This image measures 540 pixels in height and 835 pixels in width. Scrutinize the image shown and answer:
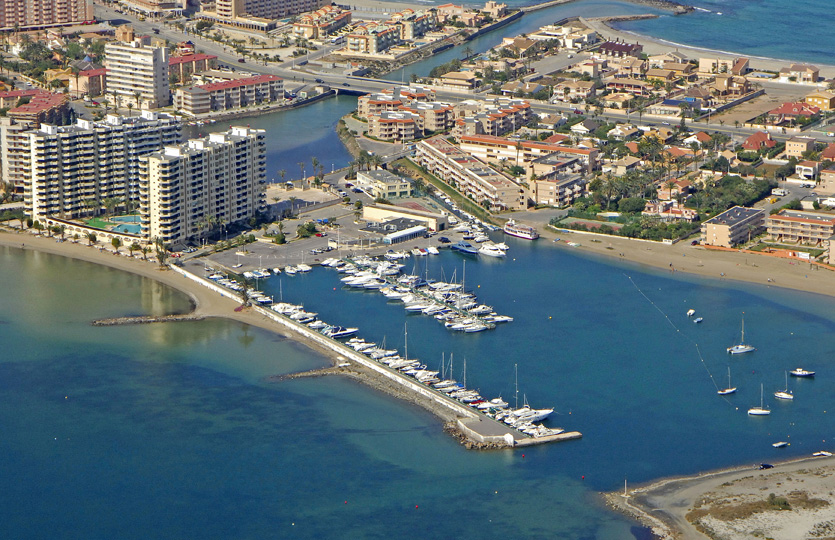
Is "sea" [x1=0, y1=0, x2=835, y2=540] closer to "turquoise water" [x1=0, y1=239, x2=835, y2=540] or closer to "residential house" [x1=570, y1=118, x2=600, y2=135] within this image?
"turquoise water" [x1=0, y1=239, x2=835, y2=540]

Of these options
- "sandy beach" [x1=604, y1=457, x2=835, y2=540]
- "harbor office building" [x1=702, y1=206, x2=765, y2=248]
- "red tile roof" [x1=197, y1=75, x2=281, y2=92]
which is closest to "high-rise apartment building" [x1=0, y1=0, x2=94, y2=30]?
"red tile roof" [x1=197, y1=75, x2=281, y2=92]

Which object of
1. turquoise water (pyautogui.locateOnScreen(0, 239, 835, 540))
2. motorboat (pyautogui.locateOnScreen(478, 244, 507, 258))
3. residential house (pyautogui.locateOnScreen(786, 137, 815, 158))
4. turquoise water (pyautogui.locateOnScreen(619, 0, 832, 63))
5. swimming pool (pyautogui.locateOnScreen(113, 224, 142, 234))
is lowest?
turquoise water (pyautogui.locateOnScreen(0, 239, 835, 540))

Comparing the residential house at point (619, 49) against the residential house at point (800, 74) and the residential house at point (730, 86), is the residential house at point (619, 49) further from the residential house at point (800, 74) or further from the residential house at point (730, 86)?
the residential house at point (730, 86)

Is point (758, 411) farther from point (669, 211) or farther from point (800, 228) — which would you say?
point (669, 211)

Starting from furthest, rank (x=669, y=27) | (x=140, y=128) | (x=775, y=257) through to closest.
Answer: (x=669, y=27)
(x=140, y=128)
(x=775, y=257)

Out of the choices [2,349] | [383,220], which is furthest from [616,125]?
[2,349]

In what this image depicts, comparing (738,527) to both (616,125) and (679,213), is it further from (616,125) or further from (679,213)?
(616,125)
